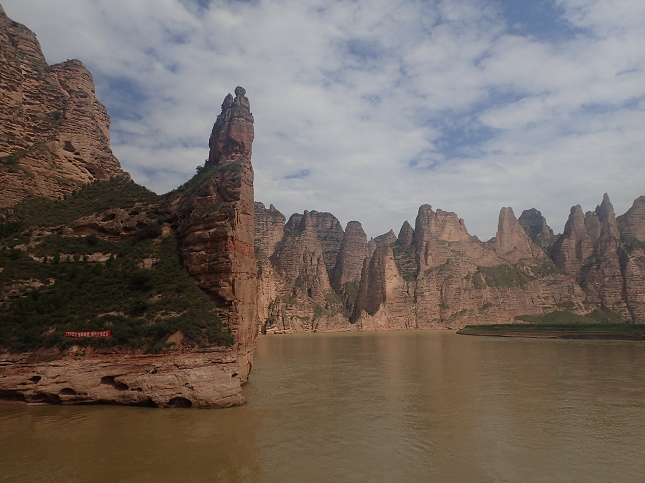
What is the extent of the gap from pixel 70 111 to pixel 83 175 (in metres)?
8.24

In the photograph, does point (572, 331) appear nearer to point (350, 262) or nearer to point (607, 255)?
point (607, 255)

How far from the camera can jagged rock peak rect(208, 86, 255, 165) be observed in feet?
172

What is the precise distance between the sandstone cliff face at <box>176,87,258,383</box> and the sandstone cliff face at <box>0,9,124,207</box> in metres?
16.0

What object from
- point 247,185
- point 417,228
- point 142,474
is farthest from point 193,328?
point 417,228

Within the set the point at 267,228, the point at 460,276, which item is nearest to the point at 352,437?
the point at 460,276

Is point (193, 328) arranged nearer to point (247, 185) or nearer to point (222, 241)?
point (222, 241)

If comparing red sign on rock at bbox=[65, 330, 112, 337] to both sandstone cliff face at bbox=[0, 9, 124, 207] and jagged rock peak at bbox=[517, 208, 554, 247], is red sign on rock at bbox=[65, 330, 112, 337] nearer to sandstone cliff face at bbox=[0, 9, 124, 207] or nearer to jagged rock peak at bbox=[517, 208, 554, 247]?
sandstone cliff face at bbox=[0, 9, 124, 207]

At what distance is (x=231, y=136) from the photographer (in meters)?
52.7

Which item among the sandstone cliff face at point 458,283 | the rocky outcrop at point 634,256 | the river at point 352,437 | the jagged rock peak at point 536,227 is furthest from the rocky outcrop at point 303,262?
the river at point 352,437

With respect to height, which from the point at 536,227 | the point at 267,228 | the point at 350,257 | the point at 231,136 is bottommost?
the point at 350,257

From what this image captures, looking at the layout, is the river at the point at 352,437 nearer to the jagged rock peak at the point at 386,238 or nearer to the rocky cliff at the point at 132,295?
the rocky cliff at the point at 132,295

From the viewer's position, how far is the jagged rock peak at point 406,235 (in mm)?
140000

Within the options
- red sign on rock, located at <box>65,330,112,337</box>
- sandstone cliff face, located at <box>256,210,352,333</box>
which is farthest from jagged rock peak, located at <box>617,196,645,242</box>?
red sign on rock, located at <box>65,330,112,337</box>

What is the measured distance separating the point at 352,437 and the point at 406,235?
132 m
